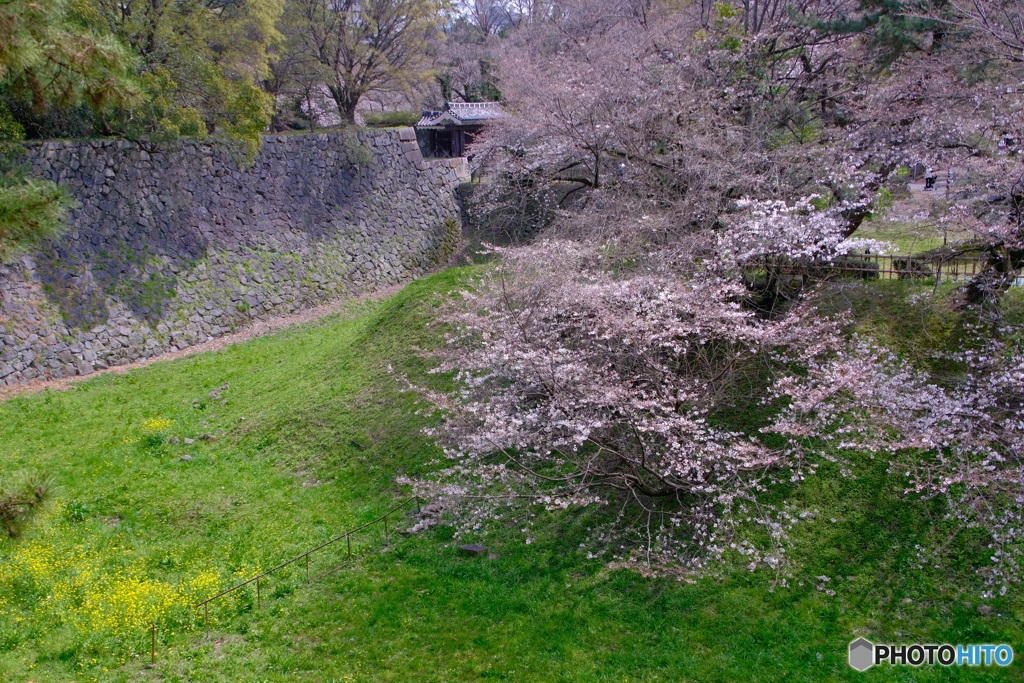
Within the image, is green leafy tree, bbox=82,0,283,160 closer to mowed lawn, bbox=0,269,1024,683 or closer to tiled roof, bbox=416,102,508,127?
tiled roof, bbox=416,102,508,127

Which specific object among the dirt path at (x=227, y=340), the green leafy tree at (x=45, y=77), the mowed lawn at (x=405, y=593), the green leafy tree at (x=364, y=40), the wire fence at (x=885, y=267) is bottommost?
the mowed lawn at (x=405, y=593)

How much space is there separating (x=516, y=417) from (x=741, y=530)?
2.71 metres

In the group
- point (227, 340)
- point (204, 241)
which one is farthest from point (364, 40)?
point (227, 340)

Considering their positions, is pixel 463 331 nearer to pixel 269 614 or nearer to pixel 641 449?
pixel 641 449

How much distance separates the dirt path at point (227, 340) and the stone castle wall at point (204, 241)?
7.6 inches

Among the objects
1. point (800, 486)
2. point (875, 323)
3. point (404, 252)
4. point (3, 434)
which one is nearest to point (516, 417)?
point (800, 486)

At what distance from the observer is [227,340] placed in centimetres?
1620

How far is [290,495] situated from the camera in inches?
378
